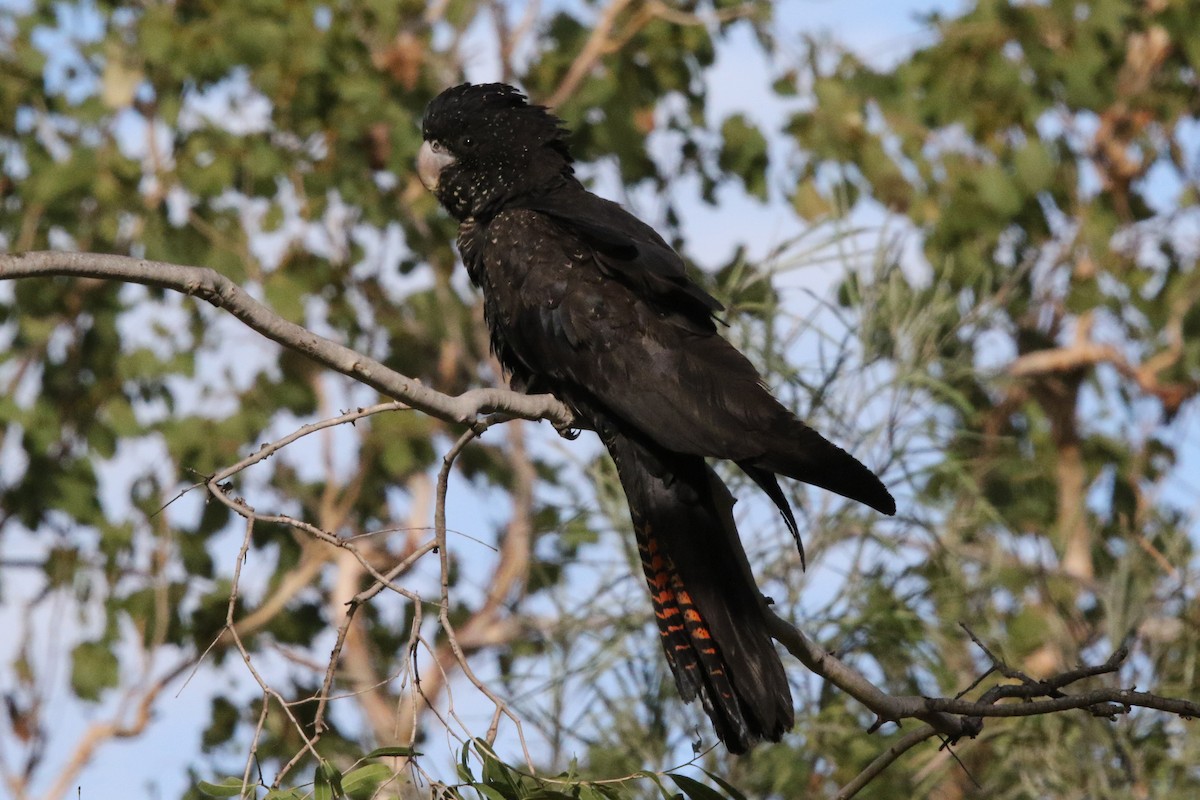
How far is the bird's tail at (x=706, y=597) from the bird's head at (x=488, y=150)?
91 centimetres

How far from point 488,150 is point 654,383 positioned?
1070 millimetres

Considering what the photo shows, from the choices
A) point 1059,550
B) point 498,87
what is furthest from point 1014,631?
point 498,87

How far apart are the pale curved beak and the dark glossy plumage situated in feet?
0.11

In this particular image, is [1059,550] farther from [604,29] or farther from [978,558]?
[604,29]

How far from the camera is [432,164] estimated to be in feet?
12.6

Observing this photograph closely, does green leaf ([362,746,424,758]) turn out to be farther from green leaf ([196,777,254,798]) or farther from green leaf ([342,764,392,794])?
green leaf ([196,777,254,798])

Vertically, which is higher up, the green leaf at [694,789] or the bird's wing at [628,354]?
the bird's wing at [628,354]

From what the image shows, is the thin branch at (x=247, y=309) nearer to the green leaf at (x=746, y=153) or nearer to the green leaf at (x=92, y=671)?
the green leaf at (x=746, y=153)

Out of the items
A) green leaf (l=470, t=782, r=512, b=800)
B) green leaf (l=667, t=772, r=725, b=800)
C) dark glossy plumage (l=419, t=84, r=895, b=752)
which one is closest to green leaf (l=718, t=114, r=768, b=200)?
dark glossy plumage (l=419, t=84, r=895, b=752)

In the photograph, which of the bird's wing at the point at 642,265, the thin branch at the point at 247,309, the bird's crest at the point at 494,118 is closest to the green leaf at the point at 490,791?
the thin branch at the point at 247,309

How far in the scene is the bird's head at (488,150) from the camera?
12.0 feet

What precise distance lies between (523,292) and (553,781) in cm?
136

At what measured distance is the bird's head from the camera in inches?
144

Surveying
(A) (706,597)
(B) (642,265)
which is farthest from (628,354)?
(A) (706,597)
